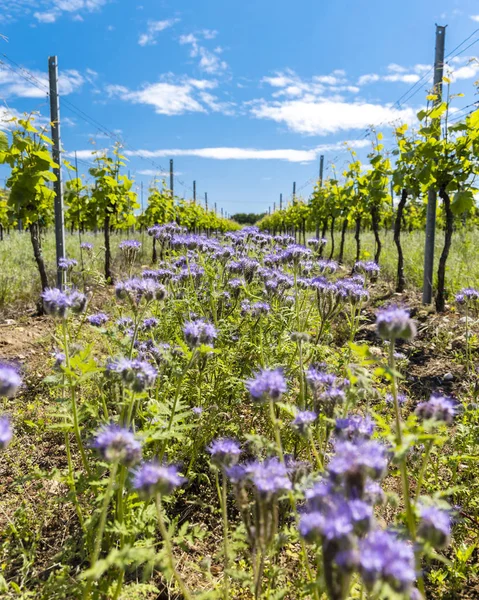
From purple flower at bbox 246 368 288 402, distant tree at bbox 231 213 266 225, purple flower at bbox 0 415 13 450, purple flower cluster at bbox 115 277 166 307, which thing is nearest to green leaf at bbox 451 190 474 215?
purple flower cluster at bbox 115 277 166 307

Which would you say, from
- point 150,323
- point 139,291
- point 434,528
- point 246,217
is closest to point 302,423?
point 434,528

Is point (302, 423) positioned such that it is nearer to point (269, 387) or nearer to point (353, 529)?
point (269, 387)

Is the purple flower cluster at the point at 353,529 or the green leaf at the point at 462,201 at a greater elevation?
the green leaf at the point at 462,201

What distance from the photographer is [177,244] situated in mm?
4715

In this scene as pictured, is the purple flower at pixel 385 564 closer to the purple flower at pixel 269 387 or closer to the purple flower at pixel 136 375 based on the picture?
the purple flower at pixel 269 387

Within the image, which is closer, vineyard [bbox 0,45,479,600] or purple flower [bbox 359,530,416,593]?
purple flower [bbox 359,530,416,593]

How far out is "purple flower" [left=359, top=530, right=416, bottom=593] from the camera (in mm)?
946

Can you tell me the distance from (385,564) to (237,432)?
236 centimetres

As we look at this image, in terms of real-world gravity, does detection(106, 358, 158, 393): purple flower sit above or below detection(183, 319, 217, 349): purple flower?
below

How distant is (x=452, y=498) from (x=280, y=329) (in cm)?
182

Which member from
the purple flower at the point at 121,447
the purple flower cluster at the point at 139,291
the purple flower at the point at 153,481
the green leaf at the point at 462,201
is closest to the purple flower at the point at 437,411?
the purple flower at the point at 153,481

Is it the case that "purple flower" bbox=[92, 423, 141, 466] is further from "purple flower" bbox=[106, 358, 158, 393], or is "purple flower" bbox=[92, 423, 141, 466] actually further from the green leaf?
the green leaf

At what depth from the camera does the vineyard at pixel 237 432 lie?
4.62ft

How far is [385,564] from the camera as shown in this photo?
3.18 ft
